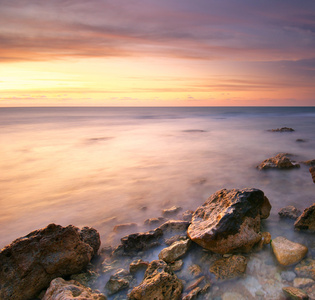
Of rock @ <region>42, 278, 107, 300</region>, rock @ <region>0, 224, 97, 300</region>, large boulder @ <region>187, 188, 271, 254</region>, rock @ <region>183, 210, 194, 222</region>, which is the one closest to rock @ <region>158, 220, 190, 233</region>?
large boulder @ <region>187, 188, 271, 254</region>

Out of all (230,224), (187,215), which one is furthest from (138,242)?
(230,224)

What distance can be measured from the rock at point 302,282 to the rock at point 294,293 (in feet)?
0.42

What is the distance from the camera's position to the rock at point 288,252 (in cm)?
354

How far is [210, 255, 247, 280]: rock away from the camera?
11.3 ft

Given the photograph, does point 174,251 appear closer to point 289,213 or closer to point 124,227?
point 124,227

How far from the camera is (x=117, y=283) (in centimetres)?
341

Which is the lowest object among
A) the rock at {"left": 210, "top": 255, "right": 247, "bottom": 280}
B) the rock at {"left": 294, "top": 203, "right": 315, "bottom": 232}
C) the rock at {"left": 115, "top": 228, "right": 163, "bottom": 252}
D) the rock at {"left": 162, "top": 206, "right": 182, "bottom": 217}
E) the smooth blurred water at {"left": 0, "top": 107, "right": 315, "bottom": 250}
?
the smooth blurred water at {"left": 0, "top": 107, "right": 315, "bottom": 250}

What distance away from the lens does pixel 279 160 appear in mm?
8430

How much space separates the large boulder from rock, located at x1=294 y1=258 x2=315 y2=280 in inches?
25.2

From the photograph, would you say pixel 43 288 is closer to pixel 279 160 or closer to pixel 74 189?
pixel 74 189

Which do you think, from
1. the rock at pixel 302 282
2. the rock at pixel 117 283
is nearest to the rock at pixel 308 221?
the rock at pixel 302 282

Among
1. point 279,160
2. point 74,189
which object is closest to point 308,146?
point 279,160

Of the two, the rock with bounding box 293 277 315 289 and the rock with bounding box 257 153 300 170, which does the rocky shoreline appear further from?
the rock with bounding box 257 153 300 170

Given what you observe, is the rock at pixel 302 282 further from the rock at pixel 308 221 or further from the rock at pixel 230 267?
the rock at pixel 308 221
